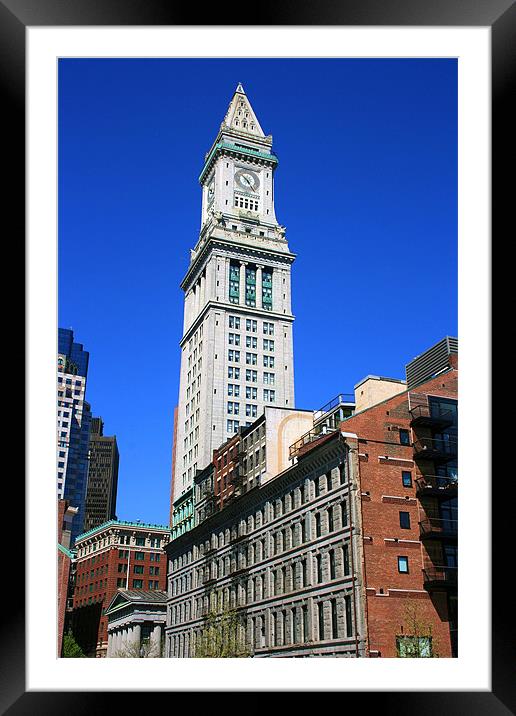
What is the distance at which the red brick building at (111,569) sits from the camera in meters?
91.2

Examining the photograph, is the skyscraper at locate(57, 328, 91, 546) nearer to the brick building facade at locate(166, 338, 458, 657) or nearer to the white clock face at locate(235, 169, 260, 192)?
the white clock face at locate(235, 169, 260, 192)

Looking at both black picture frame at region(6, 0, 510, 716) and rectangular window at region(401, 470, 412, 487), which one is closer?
black picture frame at region(6, 0, 510, 716)

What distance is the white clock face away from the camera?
99.1 metres

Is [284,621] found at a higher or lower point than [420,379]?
lower

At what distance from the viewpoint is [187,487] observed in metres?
80.4

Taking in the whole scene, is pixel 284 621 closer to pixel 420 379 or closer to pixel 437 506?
pixel 437 506

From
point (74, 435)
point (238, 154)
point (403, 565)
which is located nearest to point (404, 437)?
Answer: point (403, 565)

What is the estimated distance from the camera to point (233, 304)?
8762 centimetres

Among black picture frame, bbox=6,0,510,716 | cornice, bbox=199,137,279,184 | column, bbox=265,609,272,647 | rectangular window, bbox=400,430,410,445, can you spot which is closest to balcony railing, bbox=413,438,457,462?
rectangular window, bbox=400,430,410,445

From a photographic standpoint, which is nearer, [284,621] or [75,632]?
[284,621]

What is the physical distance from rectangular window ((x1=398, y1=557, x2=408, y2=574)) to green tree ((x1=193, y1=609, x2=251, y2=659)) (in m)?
14.0

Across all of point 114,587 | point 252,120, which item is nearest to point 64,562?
point 114,587
